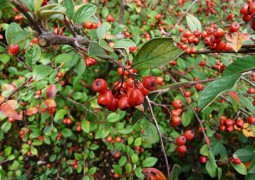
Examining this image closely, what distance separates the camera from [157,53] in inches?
37.5

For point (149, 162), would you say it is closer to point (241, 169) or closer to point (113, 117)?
point (113, 117)

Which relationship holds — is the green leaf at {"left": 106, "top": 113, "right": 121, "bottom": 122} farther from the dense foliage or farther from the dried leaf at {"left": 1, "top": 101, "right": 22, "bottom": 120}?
the dried leaf at {"left": 1, "top": 101, "right": 22, "bottom": 120}

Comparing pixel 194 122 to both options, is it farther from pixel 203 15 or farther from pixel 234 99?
pixel 234 99

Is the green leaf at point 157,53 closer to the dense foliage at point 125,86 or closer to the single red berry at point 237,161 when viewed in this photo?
the dense foliage at point 125,86

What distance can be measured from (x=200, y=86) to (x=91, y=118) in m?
1.05

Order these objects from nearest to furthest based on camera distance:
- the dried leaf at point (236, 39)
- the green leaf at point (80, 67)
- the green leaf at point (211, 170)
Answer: the dried leaf at point (236, 39), the green leaf at point (80, 67), the green leaf at point (211, 170)

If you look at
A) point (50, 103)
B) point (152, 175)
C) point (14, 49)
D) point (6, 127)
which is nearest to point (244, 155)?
point (152, 175)

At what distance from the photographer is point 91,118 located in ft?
8.10

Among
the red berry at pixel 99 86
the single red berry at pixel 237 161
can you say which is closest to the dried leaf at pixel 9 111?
the red berry at pixel 99 86

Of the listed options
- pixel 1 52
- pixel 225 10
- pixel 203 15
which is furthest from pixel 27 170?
pixel 225 10

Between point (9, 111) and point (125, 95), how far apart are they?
26.1 inches

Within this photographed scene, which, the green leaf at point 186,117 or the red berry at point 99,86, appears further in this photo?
the green leaf at point 186,117

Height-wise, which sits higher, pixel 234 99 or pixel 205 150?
pixel 234 99

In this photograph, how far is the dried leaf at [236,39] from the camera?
1446 millimetres
